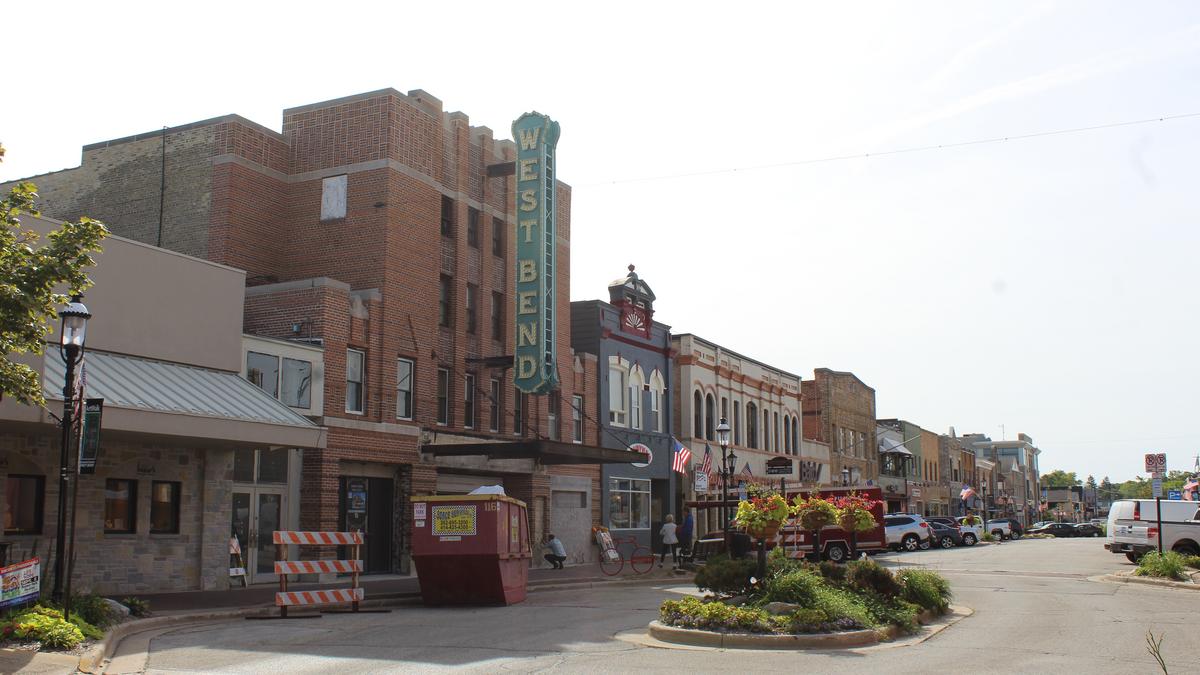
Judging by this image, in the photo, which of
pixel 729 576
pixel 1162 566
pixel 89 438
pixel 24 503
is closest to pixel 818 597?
pixel 729 576

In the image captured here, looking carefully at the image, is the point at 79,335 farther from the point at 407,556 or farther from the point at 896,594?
the point at 407,556

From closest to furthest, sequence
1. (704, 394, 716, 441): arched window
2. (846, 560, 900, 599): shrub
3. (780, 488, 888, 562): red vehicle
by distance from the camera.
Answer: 1. (846, 560, 900, 599): shrub
2. (780, 488, 888, 562): red vehicle
3. (704, 394, 716, 441): arched window

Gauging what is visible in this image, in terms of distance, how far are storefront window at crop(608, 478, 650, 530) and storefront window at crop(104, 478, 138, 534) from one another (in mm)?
20259

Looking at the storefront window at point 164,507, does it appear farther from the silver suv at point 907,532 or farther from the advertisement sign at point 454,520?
the silver suv at point 907,532

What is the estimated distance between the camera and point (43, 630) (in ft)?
41.1

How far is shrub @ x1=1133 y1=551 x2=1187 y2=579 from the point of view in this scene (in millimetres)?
25484

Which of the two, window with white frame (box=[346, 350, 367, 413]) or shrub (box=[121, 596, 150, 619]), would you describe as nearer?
shrub (box=[121, 596, 150, 619])

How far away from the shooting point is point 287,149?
3103 cm

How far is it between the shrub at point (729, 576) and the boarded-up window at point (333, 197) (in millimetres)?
16771

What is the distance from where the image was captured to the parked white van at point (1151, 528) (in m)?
32.5

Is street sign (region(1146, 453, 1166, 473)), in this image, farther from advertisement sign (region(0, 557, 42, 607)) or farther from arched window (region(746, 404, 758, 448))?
advertisement sign (region(0, 557, 42, 607))

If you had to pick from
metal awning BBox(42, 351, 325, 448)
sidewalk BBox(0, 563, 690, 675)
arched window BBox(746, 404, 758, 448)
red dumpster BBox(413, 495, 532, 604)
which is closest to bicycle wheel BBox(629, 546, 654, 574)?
sidewalk BBox(0, 563, 690, 675)

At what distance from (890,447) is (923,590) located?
56.7m

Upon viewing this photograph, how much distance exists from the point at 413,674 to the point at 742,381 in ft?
135
